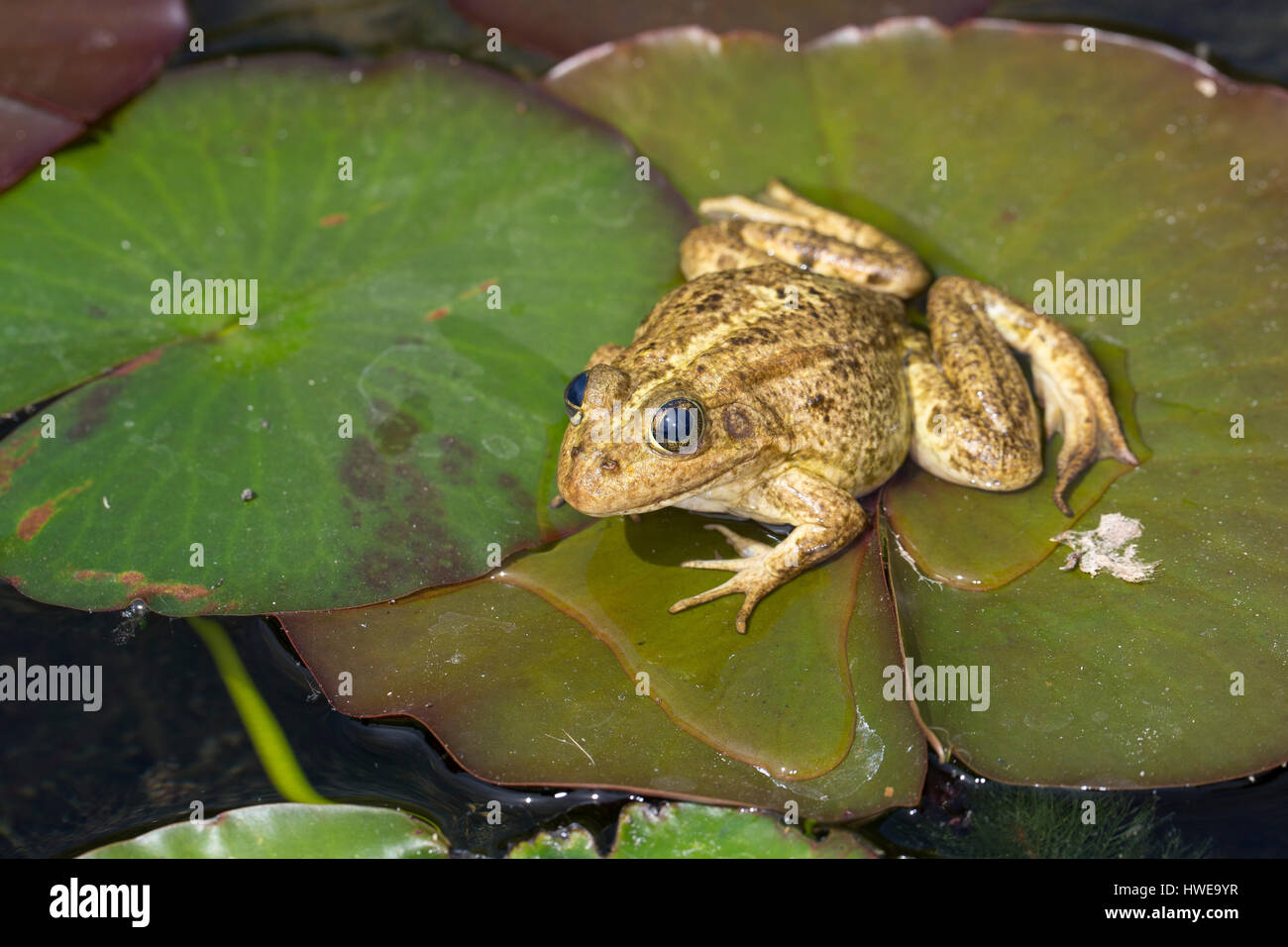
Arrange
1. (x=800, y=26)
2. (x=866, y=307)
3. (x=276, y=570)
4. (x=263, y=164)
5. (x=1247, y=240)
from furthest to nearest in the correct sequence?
1. (x=800, y=26)
2. (x=263, y=164)
3. (x=1247, y=240)
4. (x=866, y=307)
5. (x=276, y=570)

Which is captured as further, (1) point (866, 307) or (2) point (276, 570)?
(1) point (866, 307)

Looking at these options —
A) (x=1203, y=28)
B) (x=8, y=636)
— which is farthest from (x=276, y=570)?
(x=1203, y=28)

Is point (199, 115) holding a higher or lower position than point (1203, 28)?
lower

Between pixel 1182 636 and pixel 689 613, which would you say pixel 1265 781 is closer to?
pixel 1182 636

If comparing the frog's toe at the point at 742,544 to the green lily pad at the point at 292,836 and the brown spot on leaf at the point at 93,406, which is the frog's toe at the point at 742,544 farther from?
the brown spot on leaf at the point at 93,406

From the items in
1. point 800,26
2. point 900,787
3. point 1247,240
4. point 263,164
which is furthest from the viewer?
point 800,26

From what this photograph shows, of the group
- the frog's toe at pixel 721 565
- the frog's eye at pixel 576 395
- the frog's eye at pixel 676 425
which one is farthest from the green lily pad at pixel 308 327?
the frog's eye at pixel 676 425
